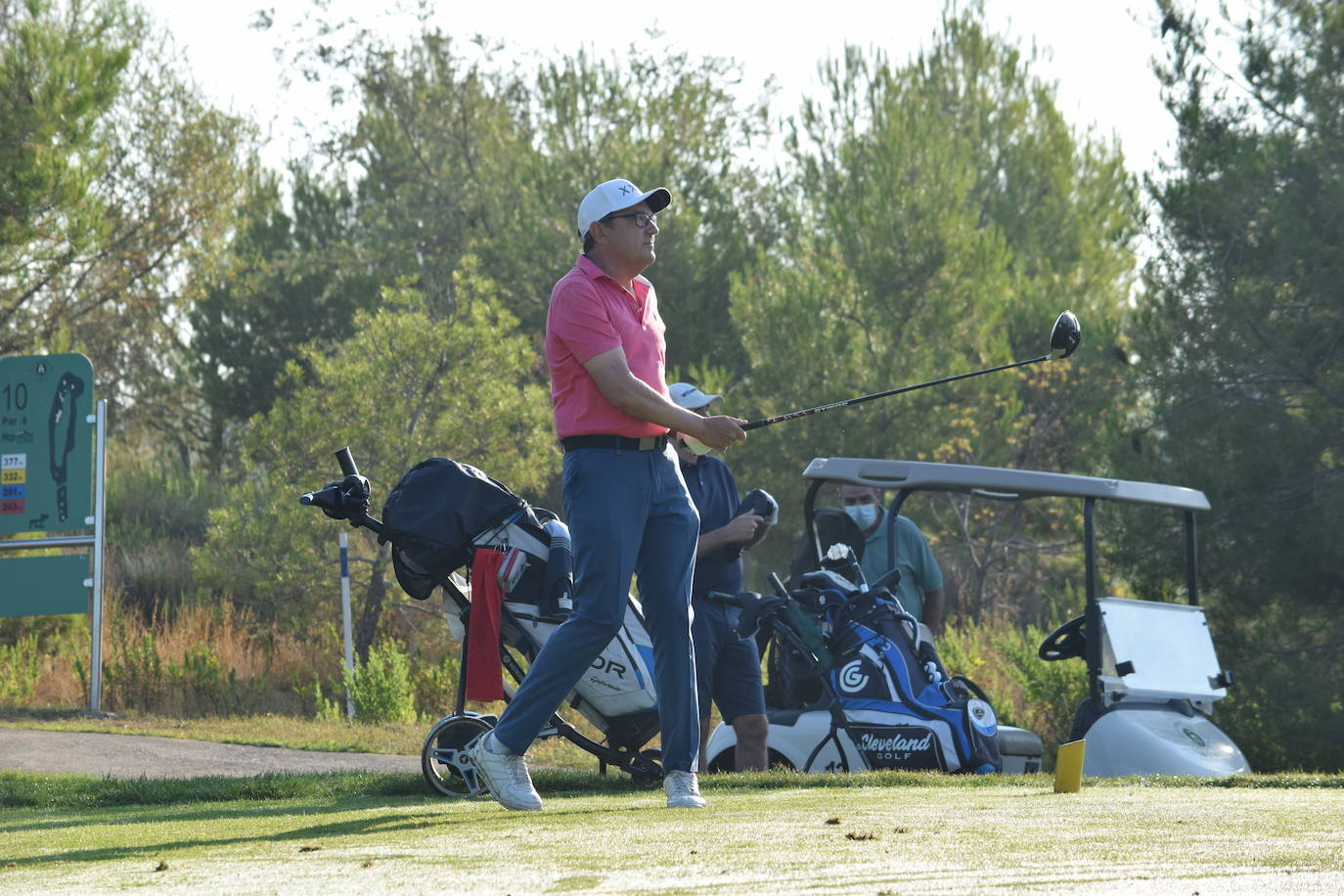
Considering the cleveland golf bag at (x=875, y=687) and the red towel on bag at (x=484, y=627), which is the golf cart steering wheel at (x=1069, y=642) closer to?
the cleveland golf bag at (x=875, y=687)

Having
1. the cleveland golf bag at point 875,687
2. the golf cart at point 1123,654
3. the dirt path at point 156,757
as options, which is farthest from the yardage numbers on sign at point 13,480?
the cleveland golf bag at point 875,687

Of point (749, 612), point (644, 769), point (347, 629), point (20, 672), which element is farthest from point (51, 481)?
point (644, 769)

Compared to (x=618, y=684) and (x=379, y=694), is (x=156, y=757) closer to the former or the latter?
(x=379, y=694)

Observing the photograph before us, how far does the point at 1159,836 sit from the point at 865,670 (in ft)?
13.9

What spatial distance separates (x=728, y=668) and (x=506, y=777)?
2.75 m

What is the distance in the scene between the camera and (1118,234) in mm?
15266

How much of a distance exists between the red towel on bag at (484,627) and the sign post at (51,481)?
8081 mm

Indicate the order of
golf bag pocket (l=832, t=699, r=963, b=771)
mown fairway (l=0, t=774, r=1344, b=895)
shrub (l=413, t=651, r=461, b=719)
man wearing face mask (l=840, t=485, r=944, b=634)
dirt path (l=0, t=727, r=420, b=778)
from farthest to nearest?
Result: shrub (l=413, t=651, r=461, b=719), man wearing face mask (l=840, t=485, r=944, b=634), dirt path (l=0, t=727, r=420, b=778), golf bag pocket (l=832, t=699, r=963, b=771), mown fairway (l=0, t=774, r=1344, b=895)

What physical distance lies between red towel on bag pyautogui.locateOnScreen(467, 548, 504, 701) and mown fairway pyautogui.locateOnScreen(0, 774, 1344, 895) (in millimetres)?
535

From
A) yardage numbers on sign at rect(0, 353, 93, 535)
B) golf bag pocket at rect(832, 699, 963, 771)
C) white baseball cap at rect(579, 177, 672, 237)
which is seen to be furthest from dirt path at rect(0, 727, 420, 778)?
white baseball cap at rect(579, 177, 672, 237)

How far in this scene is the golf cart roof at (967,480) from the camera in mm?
10016

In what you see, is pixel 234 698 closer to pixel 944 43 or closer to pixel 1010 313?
pixel 1010 313

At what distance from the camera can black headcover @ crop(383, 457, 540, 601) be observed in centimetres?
673

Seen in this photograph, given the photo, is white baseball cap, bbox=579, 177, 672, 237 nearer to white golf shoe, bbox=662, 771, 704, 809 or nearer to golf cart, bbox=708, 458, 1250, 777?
white golf shoe, bbox=662, 771, 704, 809
